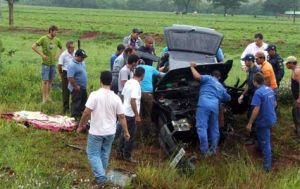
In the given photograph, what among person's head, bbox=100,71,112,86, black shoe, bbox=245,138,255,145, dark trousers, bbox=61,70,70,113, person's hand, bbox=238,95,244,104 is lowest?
black shoe, bbox=245,138,255,145

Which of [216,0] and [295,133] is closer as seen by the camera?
[295,133]

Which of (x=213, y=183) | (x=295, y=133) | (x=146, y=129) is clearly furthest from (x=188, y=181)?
(x=295, y=133)

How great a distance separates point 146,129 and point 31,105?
141 inches

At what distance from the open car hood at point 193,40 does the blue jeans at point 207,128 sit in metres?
2.20

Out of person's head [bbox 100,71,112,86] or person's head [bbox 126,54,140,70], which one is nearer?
person's head [bbox 100,71,112,86]

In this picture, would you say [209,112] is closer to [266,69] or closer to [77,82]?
[266,69]

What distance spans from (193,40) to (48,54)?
3.63 m

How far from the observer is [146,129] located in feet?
32.0

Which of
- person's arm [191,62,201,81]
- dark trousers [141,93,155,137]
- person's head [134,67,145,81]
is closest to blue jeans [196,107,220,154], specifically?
person's arm [191,62,201,81]

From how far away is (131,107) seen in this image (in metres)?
8.25

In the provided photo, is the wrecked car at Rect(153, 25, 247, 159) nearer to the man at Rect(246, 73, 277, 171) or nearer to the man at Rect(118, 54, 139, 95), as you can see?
the man at Rect(118, 54, 139, 95)

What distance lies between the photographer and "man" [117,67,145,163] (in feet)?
26.8

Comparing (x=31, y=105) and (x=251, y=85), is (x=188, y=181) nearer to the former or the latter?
(x=251, y=85)

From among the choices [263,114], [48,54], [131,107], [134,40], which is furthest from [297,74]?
[48,54]
